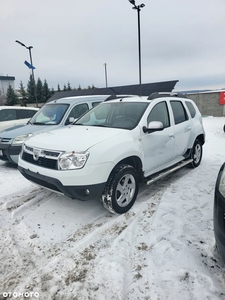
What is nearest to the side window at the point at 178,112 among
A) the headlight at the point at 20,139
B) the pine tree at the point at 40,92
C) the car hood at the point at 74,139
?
the car hood at the point at 74,139

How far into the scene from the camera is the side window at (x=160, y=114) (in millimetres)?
4059

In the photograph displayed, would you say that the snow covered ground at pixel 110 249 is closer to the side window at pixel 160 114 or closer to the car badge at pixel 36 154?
the car badge at pixel 36 154

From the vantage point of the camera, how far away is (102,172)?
301cm

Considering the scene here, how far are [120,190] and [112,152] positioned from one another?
65 centimetres

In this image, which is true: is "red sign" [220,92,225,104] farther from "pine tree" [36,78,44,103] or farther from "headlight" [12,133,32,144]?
"pine tree" [36,78,44,103]

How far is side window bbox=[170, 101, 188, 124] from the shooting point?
15.6ft

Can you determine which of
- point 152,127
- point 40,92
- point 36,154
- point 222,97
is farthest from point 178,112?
point 40,92

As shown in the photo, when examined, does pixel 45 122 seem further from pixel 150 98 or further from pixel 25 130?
pixel 150 98

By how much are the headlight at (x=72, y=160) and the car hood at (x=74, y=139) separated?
0.26 ft

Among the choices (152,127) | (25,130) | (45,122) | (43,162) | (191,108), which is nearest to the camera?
(43,162)

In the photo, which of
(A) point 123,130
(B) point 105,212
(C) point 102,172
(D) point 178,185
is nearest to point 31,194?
(B) point 105,212

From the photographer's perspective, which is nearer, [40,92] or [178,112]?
[178,112]

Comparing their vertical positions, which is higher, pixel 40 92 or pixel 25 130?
pixel 40 92

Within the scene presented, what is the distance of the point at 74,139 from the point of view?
10.9 feet
